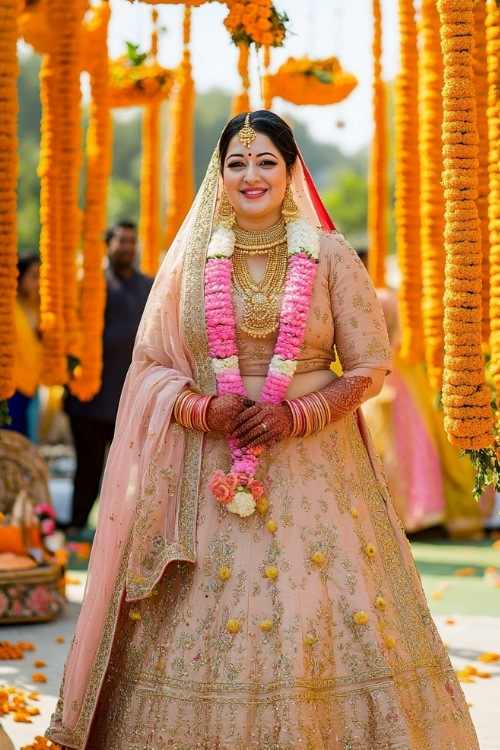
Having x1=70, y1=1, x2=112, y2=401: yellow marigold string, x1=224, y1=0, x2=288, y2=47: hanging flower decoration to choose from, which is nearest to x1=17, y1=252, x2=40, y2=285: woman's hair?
x1=70, y1=1, x2=112, y2=401: yellow marigold string

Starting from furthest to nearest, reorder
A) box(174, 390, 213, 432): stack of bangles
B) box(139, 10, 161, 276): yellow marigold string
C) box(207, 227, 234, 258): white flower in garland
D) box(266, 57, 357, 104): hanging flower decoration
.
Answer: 1. box(139, 10, 161, 276): yellow marigold string
2. box(266, 57, 357, 104): hanging flower decoration
3. box(207, 227, 234, 258): white flower in garland
4. box(174, 390, 213, 432): stack of bangles

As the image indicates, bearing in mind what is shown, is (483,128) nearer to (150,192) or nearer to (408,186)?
(408,186)

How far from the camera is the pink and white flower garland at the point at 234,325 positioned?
3.57 metres

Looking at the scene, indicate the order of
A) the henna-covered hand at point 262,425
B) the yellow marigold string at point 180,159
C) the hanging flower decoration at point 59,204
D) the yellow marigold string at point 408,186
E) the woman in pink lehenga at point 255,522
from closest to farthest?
the woman in pink lehenga at point 255,522 → the henna-covered hand at point 262,425 → the hanging flower decoration at point 59,204 → the yellow marigold string at point 408,186 → the yellow marigold string at point 180,159

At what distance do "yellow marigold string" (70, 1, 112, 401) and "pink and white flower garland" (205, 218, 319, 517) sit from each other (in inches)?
123

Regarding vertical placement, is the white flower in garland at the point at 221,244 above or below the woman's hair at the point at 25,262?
below

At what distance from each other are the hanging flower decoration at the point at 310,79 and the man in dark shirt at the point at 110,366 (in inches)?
71.2

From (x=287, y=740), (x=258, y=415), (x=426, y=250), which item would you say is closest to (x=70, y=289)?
(x=426, y=250)

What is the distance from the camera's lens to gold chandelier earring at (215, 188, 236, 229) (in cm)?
380

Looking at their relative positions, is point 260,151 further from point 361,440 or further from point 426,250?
point 426,250

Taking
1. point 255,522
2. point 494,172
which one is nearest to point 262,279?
point 255,522

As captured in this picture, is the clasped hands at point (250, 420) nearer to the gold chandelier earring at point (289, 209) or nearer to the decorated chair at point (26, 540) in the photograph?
the gold chandelier earring at point (289, 209)

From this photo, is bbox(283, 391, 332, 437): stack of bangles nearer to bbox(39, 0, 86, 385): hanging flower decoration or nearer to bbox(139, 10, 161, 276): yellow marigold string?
bbox(39, 0, 86, 385): hanging flower decoration

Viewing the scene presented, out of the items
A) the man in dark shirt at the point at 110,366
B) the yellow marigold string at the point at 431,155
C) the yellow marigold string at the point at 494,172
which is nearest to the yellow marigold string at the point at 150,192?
the man in dark shirt at the point at 110,366
